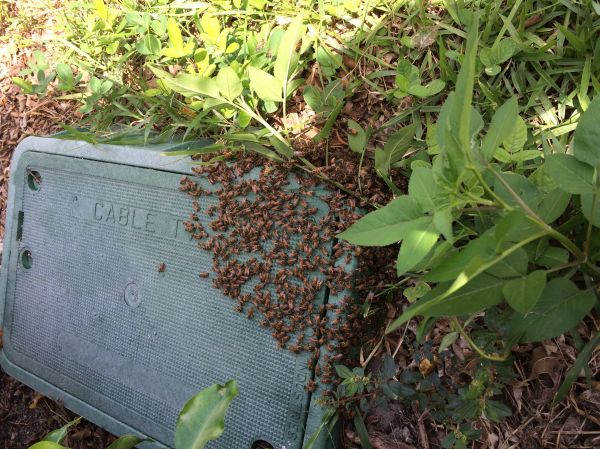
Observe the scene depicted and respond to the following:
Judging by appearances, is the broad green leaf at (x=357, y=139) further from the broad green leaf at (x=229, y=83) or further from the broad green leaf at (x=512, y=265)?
the broad green leaf at (x=512, y=265)

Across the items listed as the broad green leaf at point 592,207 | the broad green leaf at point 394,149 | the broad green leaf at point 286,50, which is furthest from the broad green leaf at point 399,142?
the broad green leaf at point 592,207

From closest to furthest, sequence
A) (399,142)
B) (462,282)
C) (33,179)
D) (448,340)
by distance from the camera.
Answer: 1. (462,282)
2. (448,340)
3. (399,142)
4. (33,179)

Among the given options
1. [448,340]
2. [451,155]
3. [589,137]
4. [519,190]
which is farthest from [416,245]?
[448,340]

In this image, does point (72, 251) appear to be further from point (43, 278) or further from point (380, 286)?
point (380, 286)

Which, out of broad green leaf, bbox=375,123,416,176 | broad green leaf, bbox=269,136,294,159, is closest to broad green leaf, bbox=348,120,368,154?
broad green leaf, bbox=375,123,416,176

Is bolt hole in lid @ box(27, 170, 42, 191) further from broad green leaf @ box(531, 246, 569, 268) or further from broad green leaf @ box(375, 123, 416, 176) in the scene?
broad green leaf @ box(531, 246, 569, 268)

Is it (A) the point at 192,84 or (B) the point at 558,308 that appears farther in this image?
(A) the point at 192,84

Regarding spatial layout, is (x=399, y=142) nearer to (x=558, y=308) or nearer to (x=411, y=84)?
(x=411, y=84)
